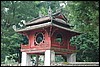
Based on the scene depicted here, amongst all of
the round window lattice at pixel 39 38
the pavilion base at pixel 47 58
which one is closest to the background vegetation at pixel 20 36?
the pavilion base at pixel 47 58

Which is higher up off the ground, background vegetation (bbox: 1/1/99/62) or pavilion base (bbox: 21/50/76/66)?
background vegetation (bbox: 1/1/99/62)

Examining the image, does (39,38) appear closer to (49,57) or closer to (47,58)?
(47,58)

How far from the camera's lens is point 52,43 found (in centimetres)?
2177

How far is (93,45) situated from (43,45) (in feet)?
23.4

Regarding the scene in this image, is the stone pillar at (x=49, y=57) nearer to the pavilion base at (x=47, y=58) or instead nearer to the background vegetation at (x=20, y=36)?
the pavilion base at (x=47, y=58)

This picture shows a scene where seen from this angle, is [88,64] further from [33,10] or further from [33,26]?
[33,10]

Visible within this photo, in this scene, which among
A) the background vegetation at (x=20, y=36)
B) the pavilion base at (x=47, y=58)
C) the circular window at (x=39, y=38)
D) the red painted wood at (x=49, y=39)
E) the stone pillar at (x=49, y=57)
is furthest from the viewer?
the background vegetation at (x=20, y=36)

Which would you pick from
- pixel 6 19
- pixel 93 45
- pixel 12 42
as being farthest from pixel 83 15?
pixel 6 19

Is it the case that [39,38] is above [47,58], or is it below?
above

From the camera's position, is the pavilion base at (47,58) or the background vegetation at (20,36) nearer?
the pavilion base at (47,58)

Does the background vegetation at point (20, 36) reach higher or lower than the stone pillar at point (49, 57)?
higher

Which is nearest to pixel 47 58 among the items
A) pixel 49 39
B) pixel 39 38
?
pixel 49 39

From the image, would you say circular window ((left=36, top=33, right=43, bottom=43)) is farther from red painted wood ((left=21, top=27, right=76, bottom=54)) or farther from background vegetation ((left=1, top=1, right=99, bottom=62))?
background vegetation ((left=1, top=1, right=99, bottom=62))

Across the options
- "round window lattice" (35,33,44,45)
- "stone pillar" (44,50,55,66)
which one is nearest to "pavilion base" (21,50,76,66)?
"stone pillar" (44,50,55,66)
